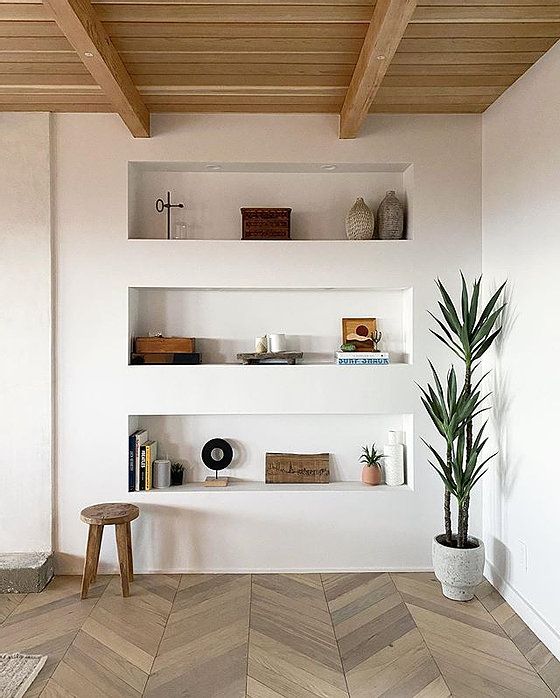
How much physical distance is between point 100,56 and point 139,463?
225 centimetres

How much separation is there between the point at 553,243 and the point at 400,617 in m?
1.90

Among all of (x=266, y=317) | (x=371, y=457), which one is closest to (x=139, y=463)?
(x=266, y=317)

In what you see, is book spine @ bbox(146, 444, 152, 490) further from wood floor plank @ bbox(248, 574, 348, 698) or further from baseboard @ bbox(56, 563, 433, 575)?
wood floor plank @ bbox(248, 574, 348, 698)

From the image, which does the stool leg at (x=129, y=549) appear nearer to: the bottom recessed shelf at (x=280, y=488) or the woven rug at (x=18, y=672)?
the bottom recessed shelf at (x=280, y=488)

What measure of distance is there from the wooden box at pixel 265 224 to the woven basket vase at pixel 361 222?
0.38 meters

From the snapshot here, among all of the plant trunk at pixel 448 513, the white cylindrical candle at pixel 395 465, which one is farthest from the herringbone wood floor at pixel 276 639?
the white cylindrical candle at pixel 395 465

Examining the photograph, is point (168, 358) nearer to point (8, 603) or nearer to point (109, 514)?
point (109, 514)

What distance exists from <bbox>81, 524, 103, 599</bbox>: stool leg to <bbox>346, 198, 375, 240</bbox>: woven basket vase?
85.2 inches

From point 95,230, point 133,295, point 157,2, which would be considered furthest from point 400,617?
point 157,2

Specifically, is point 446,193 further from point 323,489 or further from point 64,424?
point 64,424

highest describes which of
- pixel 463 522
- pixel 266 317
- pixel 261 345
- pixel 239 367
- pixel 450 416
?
pixel 266 317

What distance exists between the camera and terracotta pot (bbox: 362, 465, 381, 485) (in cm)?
445

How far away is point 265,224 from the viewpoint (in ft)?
14.5

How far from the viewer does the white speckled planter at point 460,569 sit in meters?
3.76
